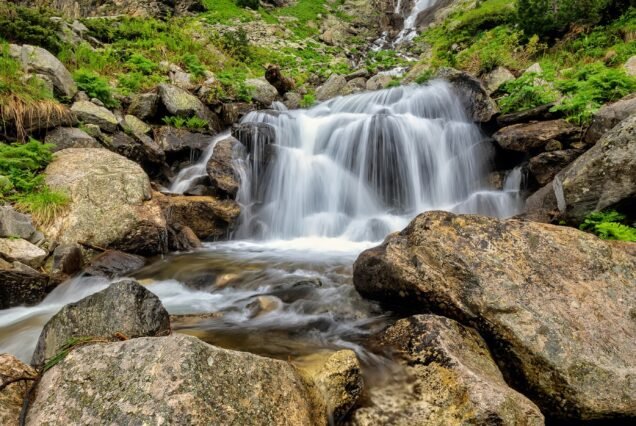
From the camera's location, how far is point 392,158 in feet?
35.1

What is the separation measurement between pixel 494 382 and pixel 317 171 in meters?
8.64

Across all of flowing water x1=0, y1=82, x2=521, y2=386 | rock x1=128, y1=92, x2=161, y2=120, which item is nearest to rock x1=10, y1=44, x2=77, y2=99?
rock x1=128, y1=92, x2=161, y2=120

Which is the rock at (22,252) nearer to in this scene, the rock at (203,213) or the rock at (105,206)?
the rock at (105,206)

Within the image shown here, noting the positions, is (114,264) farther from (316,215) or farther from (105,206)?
(316,215)

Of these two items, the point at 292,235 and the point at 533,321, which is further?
the point at 292,235

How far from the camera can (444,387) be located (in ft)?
9.01

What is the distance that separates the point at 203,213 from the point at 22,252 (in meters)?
3.57

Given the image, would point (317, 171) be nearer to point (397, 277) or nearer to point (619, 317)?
point (397, 277)

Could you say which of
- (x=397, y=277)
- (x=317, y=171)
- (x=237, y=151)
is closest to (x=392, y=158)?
(x=317, y=171)

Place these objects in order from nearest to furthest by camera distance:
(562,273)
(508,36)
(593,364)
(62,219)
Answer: (593,364)
(562,273)
(62,219)
(508,36)

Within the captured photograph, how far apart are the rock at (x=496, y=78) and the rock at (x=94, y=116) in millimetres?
10644

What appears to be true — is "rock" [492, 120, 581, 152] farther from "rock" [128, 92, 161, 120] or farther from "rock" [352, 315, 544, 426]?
"rock" [128, 92, 161, 120]

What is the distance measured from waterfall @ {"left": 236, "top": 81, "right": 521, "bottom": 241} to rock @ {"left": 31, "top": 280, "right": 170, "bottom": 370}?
5.98 meters

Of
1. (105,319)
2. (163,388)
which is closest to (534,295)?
(163,388)
